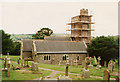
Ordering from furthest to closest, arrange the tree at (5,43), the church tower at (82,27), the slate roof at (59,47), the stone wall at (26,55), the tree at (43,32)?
the tree at (43,32) → the church tower at (82,27) → the stone wall at (26,55) → the tree at (5,43) → the slate roof at (59,47)

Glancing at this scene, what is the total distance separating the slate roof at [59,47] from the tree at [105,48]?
18.2ft

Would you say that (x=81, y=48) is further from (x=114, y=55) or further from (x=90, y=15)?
(x=90, y=15)

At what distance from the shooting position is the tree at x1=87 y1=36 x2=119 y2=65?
29375mm

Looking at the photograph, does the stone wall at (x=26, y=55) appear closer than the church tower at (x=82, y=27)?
Yes

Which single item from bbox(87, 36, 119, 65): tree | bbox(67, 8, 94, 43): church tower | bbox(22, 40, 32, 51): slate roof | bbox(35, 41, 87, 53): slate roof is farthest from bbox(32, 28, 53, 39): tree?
bbox(87, 36, 119, 65): tree

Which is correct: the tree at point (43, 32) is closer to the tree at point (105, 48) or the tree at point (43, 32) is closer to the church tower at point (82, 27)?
the church tower at point (82, 27)

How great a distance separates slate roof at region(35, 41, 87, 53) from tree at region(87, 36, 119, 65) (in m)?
5.54

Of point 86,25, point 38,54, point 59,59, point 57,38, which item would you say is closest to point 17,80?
point 38,54

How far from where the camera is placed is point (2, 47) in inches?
1438

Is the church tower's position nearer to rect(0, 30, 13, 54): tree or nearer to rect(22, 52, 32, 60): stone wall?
rect(22, 52, 32, 60): stone wall

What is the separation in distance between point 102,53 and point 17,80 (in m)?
19.2

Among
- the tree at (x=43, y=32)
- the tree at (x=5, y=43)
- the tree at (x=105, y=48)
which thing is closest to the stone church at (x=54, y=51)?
the tree at (x=5, y=43)

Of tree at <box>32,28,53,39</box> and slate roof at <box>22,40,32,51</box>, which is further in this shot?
tree at <box>32,28,53,39</box>

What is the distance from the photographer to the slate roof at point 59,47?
3392cm
